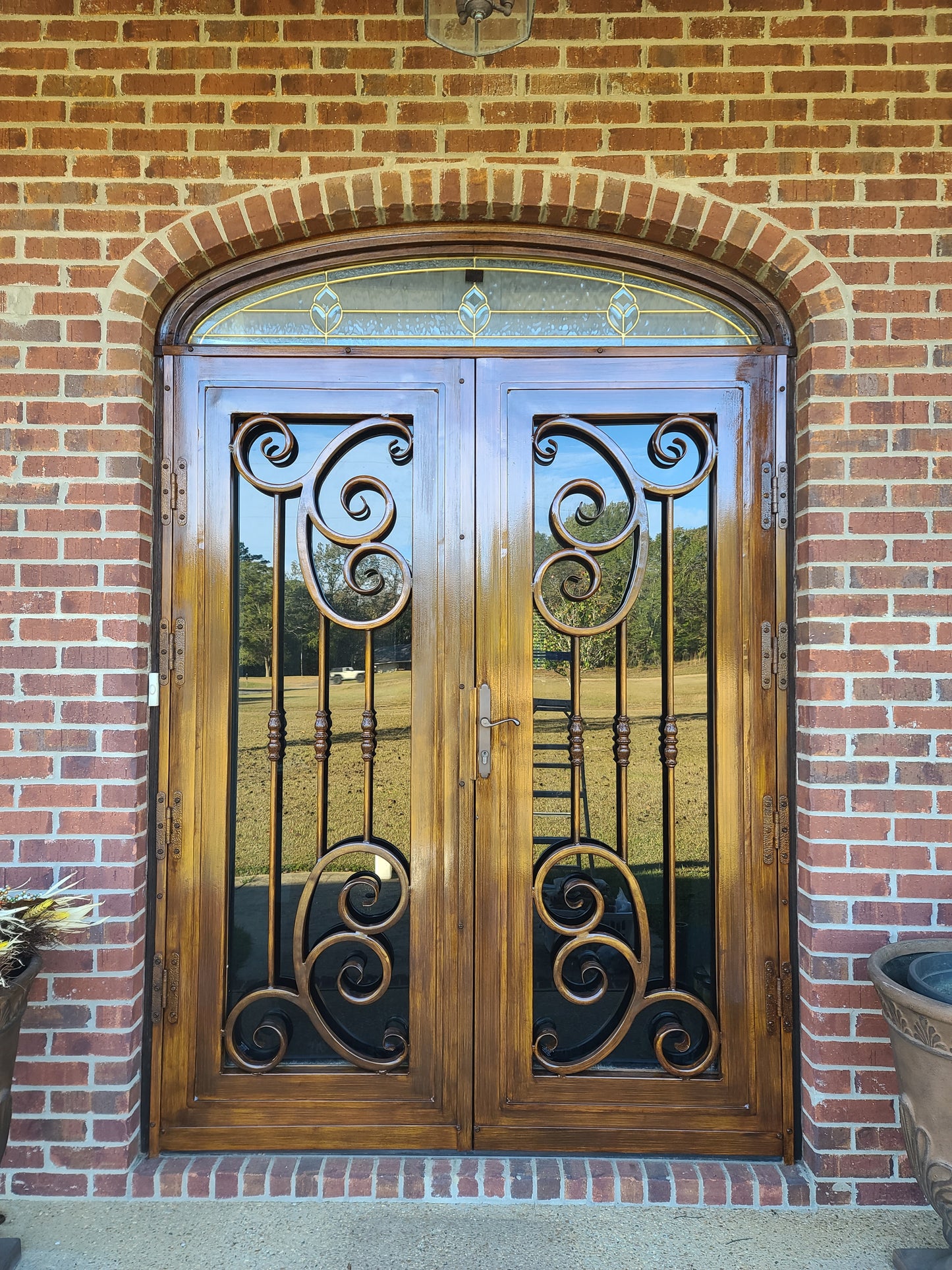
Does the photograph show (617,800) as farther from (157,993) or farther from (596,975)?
(157,993)

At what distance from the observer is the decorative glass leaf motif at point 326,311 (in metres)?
2.44

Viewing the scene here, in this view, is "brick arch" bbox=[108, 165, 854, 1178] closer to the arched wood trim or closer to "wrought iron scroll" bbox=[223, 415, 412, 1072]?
the arched wood trim

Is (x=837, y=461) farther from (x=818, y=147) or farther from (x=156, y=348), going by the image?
(x=156, y=348)

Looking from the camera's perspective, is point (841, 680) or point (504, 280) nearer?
point (841, 680)

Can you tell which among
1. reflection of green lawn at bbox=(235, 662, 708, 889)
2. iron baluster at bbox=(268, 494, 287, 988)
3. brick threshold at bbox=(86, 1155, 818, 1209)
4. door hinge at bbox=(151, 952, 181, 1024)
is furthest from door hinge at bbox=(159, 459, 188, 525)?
brick threshold at bbox=(86, 1155, 818, 1209)

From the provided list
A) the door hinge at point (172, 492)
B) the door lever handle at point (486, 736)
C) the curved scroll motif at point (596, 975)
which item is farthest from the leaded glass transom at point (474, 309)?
the curved scroll motif at point (596, 975)

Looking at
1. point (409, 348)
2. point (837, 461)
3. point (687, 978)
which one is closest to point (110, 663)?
point (409, 348)

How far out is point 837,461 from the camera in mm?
2270

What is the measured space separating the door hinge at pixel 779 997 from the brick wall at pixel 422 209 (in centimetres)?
7

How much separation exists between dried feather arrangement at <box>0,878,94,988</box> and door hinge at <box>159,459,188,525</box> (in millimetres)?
1085

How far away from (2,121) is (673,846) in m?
2.88

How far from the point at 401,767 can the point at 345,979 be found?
65cm

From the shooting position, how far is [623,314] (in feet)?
8.02

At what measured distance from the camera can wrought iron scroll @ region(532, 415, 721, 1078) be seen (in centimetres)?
237
